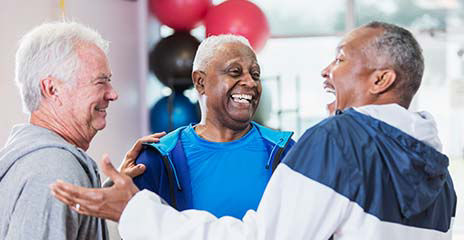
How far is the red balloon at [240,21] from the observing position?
189 inches

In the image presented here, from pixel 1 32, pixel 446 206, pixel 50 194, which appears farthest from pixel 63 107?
pixel 1 32

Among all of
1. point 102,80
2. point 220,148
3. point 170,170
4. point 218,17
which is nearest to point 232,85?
point 220,148

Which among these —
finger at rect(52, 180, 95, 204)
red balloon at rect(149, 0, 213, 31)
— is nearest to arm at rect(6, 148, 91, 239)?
finger at rect(52, 180, 95, 204)

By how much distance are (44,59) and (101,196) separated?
0.40 metres

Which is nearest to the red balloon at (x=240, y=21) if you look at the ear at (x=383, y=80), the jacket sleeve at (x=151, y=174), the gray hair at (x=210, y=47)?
the gray hair at (x=210, y=47)

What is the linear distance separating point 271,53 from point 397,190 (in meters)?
4.74

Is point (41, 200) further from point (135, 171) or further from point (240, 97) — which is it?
point (240, 97)

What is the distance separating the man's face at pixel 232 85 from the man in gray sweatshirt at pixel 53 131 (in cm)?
50

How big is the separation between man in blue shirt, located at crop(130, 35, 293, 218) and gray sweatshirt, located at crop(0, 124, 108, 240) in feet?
1.68

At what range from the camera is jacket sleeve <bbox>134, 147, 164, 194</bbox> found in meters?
1.91

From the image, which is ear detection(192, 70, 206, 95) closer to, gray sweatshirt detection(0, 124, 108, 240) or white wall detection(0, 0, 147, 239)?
gray sweatshirt detection(0, 124, 108, 240)

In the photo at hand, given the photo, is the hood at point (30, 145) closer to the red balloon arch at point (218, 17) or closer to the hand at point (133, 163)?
the hand at point (133, 163)

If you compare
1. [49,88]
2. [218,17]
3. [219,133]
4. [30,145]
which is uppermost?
[218,17]

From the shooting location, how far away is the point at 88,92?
1558 mm
